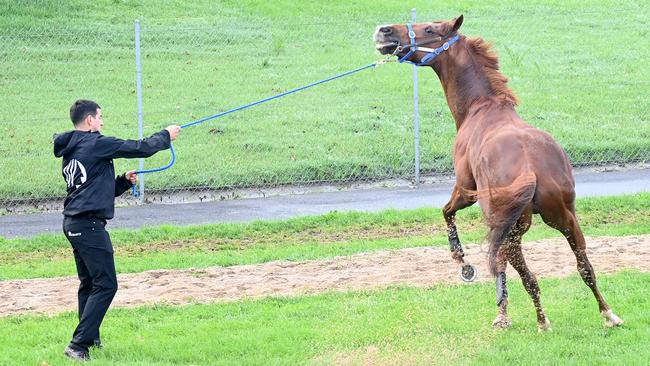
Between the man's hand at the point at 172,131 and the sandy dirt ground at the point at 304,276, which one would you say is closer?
the man's hand at the point at 172,131

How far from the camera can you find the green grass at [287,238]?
1105 cm

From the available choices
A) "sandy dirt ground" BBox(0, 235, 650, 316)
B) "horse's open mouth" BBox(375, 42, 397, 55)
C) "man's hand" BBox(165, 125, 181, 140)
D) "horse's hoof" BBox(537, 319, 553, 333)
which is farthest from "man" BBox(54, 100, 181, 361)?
"horse's hoof" BBox(537, 319, 553, 333)

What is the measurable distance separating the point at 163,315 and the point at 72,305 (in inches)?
42.6

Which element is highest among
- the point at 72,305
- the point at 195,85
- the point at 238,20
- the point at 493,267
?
the point at 238,20

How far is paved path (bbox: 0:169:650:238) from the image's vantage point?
43.9 ft

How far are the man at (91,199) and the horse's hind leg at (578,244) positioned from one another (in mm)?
3044

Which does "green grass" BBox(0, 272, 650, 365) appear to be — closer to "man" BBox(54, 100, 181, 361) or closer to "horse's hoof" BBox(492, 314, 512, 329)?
"horse's hoof" BBox(492, 314, 512, 329)

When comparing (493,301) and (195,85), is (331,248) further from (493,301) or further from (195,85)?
(195,85)

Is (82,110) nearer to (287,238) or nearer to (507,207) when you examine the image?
(507,207)

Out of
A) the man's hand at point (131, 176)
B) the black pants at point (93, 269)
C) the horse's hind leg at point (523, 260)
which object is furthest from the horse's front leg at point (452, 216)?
the black pants at point (93, 269)

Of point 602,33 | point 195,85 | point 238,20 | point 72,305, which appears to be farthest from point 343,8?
point 72,305

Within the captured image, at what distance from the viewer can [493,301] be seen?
8695 millimetres

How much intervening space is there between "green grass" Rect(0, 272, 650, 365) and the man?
326mm

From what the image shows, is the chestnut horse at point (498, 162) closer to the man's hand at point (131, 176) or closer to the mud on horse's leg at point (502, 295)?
the mud on horse's leg at point (502, 295)
